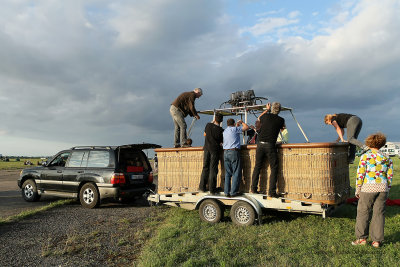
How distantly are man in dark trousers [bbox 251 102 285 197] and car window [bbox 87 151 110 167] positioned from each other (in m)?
5.17

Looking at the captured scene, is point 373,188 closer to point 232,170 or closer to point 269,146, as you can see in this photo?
point 269,146

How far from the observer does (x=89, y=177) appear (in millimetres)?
9656

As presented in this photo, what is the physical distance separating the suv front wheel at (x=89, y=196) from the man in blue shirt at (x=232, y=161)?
4729 mm

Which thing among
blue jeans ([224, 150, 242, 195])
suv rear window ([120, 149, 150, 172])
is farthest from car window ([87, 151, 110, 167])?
blue jeans ([224, 150, 242, 195])

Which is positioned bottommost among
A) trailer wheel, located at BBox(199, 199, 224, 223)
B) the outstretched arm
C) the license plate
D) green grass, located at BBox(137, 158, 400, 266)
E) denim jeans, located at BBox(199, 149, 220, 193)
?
green grass, located at BBox(137, 158, 400, 266)

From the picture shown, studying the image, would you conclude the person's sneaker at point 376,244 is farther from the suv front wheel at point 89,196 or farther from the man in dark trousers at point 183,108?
the suv front wheel at point 89,196

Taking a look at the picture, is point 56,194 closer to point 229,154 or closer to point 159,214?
point 159,214

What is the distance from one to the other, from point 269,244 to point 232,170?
6.41ft

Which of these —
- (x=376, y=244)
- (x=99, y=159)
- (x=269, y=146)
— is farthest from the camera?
(x=99, y=159)

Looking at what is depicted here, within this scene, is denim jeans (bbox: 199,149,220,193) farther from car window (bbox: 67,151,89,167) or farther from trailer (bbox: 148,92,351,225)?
car window (bbox: 67,151,89,167)

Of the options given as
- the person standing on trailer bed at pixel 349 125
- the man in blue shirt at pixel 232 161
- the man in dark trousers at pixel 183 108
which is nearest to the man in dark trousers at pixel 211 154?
the man in blue shirt at pixel 232 161

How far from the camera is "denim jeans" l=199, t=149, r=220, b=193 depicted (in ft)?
23.0

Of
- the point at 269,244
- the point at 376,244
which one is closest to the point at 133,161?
the point at 269,244

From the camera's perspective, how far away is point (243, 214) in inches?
263
